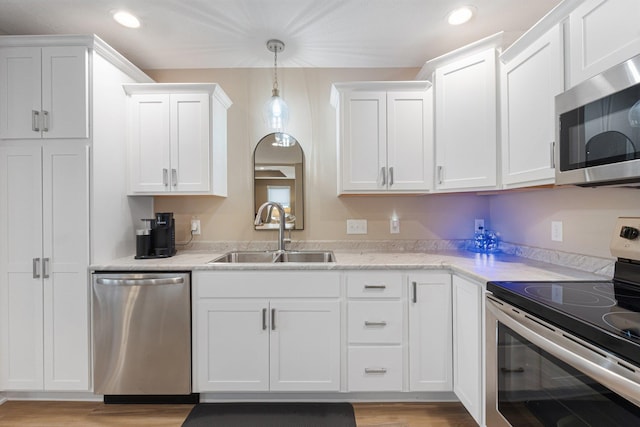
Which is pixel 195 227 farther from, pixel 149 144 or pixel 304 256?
pixel 304 256

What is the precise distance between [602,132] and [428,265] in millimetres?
1059

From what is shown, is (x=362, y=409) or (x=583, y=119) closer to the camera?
(x=583, y=119)

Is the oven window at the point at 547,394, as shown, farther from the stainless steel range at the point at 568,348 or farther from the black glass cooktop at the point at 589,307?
the black glass cooktop at the point at 589,307

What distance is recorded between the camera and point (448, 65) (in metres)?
2.04

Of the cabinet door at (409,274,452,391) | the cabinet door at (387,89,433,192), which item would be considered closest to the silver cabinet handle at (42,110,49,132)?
the cabinet door at (387,89,433,192)

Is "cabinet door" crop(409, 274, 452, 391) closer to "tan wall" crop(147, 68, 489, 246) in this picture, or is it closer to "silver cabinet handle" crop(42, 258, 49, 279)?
"tan wall" crop(147, 68, 489, 246)

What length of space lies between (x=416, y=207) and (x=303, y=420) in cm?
177

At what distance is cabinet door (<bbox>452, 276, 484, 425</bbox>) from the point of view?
154cm

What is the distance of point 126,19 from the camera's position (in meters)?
1.92

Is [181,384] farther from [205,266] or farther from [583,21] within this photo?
[583,21]

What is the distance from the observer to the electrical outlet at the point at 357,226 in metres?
2.55

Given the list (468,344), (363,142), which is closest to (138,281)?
(363,142)

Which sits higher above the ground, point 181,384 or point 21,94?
point 21,94

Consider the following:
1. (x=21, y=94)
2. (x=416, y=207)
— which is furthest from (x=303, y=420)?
(x=21, y=94)
